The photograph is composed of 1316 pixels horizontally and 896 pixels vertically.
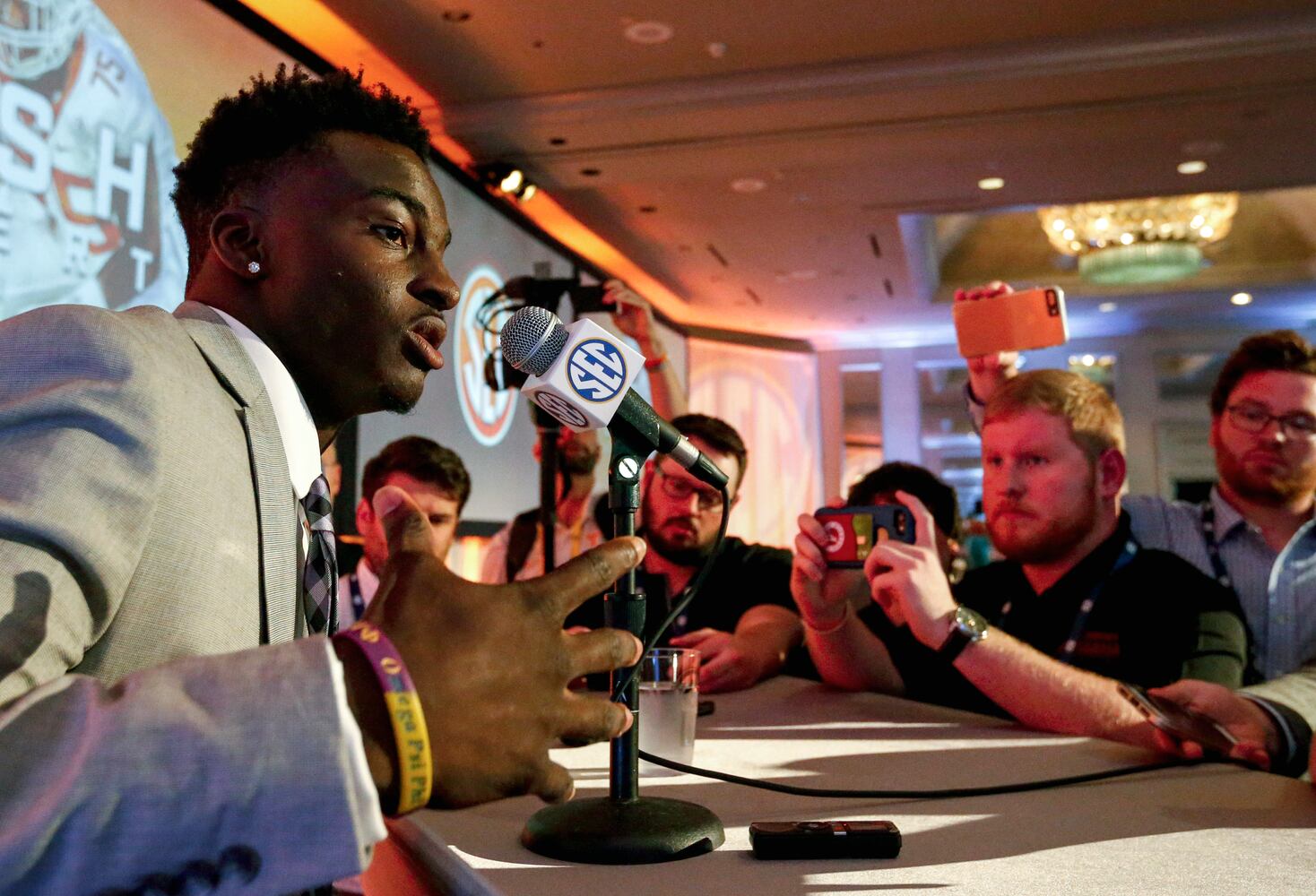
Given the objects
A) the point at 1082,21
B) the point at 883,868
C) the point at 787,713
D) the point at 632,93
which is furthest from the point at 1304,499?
the point at 632,93

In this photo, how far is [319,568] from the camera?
0.88 meters

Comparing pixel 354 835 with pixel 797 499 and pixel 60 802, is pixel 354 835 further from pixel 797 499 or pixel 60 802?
pixel 797 499

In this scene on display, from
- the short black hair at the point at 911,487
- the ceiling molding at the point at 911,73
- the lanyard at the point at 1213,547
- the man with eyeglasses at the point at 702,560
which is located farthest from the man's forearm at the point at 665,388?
the ceiling molding at the point at 911,73

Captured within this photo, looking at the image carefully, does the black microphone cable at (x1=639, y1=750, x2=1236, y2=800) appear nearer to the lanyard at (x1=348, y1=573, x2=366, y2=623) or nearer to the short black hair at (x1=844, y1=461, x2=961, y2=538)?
the short black hair at (x1=844, y1=461, x2=961, y2=538)

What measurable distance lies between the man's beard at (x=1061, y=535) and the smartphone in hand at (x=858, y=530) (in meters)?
0.45

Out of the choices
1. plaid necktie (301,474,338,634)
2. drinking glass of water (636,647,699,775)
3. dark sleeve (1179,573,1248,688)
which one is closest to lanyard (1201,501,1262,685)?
dark sleeve (1179,573,1248,688)

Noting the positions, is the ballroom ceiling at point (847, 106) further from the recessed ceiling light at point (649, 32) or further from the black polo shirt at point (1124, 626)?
the black polo shirt at point (1124, 626)

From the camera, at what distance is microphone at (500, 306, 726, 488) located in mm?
803

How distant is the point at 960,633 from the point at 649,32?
138 inches

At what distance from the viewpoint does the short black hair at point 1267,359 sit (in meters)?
2.07

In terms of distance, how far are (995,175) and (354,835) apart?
6035 millimetres

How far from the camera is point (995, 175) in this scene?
5.89 m

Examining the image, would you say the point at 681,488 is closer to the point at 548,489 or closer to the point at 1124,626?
the point at 548,489

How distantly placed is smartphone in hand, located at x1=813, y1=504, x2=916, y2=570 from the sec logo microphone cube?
74cm
